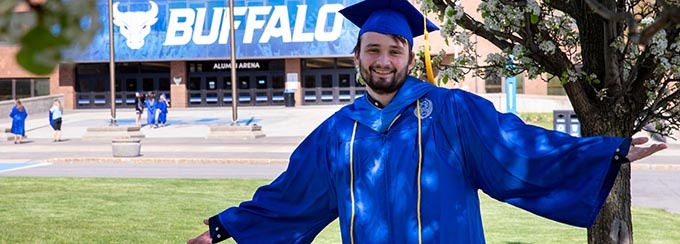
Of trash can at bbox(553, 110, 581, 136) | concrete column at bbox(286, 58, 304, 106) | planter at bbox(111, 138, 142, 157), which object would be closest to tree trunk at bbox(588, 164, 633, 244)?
planter at bbox(111, 138, 142, 157)

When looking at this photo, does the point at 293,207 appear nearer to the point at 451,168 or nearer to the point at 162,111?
the point at 451,168

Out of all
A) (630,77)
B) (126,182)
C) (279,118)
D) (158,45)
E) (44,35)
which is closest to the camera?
(44,35)

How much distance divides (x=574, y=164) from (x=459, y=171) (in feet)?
1.54

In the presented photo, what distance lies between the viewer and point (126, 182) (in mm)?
15109

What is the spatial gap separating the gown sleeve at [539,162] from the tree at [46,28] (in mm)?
2624

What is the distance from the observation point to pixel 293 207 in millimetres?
3957

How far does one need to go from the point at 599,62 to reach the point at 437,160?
1775 mm

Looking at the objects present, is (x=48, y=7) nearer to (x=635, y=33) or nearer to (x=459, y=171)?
(x=635, y=33)

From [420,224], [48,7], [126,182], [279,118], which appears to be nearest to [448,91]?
[420,224]

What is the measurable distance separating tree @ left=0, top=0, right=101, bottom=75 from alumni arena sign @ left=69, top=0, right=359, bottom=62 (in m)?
45.4

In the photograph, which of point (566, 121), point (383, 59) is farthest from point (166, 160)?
point (383, 59)

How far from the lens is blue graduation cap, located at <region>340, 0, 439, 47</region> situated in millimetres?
3629

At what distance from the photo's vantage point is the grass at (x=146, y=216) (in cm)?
916

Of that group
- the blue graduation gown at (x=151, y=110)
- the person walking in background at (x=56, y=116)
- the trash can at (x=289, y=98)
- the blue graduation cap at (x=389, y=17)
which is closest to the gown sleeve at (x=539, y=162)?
the blue graduation cap at (x=389, y=17)
